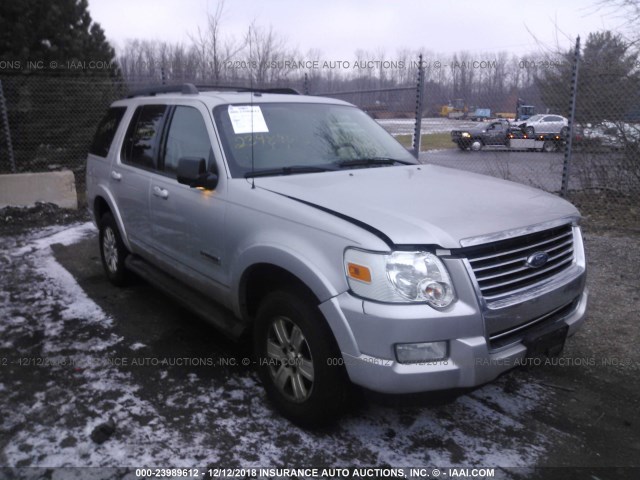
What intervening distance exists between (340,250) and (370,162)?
4.96ft

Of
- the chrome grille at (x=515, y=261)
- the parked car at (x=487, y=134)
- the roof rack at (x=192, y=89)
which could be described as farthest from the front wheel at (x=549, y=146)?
the chrome grille at (x=515, y=261)

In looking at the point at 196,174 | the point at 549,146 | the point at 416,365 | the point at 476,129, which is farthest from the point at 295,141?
the point at 549,146

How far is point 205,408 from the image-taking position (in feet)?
10.9

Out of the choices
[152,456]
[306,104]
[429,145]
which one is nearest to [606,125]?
[429,145]

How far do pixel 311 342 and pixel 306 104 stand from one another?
2261 millimetres

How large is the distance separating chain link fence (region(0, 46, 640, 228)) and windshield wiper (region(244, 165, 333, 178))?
16.1 feet

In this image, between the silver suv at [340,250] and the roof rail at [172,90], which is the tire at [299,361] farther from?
the roof rail at [172,90]

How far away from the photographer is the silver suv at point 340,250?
2537 mm

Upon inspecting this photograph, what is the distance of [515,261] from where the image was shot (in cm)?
281

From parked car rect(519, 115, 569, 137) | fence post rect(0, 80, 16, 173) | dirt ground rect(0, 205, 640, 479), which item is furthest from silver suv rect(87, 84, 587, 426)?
fence post rect(0, 80, 16, 173)

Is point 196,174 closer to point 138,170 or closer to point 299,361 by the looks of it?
point 299,361

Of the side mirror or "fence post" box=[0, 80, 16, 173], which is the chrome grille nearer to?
the side mirror

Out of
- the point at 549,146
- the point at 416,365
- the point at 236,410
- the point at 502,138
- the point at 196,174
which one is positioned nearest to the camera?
the point at 416,365

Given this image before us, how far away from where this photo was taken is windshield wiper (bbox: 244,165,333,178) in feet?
11.7
